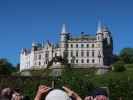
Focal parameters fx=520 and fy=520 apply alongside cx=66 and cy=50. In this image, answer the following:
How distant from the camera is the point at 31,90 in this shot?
1906 centimetres

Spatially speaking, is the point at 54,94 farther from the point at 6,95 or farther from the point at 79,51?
the point at 79,51

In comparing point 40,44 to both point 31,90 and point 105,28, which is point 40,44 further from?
point 31,90

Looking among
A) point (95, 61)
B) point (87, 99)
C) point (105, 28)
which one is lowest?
point (87, 99)

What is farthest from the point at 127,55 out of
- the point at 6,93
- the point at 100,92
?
the point at 100,92

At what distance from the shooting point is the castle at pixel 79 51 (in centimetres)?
11675

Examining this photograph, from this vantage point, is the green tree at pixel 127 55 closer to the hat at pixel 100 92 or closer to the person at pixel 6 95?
the person at pixel 6 95

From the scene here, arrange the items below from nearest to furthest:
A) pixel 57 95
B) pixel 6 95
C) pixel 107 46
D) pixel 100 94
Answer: pixel 57 95 < pixel 100 94 < pixel 6 95 < pixel 107 46

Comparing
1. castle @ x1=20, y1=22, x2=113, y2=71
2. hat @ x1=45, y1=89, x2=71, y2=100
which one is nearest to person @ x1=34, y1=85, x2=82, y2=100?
hat @ x1=45, y1=89, x2=71, y2=100

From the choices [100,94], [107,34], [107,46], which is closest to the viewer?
[100,94]

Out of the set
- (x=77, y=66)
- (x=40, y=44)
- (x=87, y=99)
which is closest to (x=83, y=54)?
(x=77, y=66)

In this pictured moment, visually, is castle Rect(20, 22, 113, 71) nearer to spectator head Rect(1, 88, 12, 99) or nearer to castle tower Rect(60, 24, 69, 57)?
castle tower Rect(60, 24, 69, 57)

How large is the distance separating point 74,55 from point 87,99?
11374cm

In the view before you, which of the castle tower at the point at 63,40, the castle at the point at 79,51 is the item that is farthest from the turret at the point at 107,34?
the castle tower at the point at 63,40

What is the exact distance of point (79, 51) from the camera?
119000 millimetres
